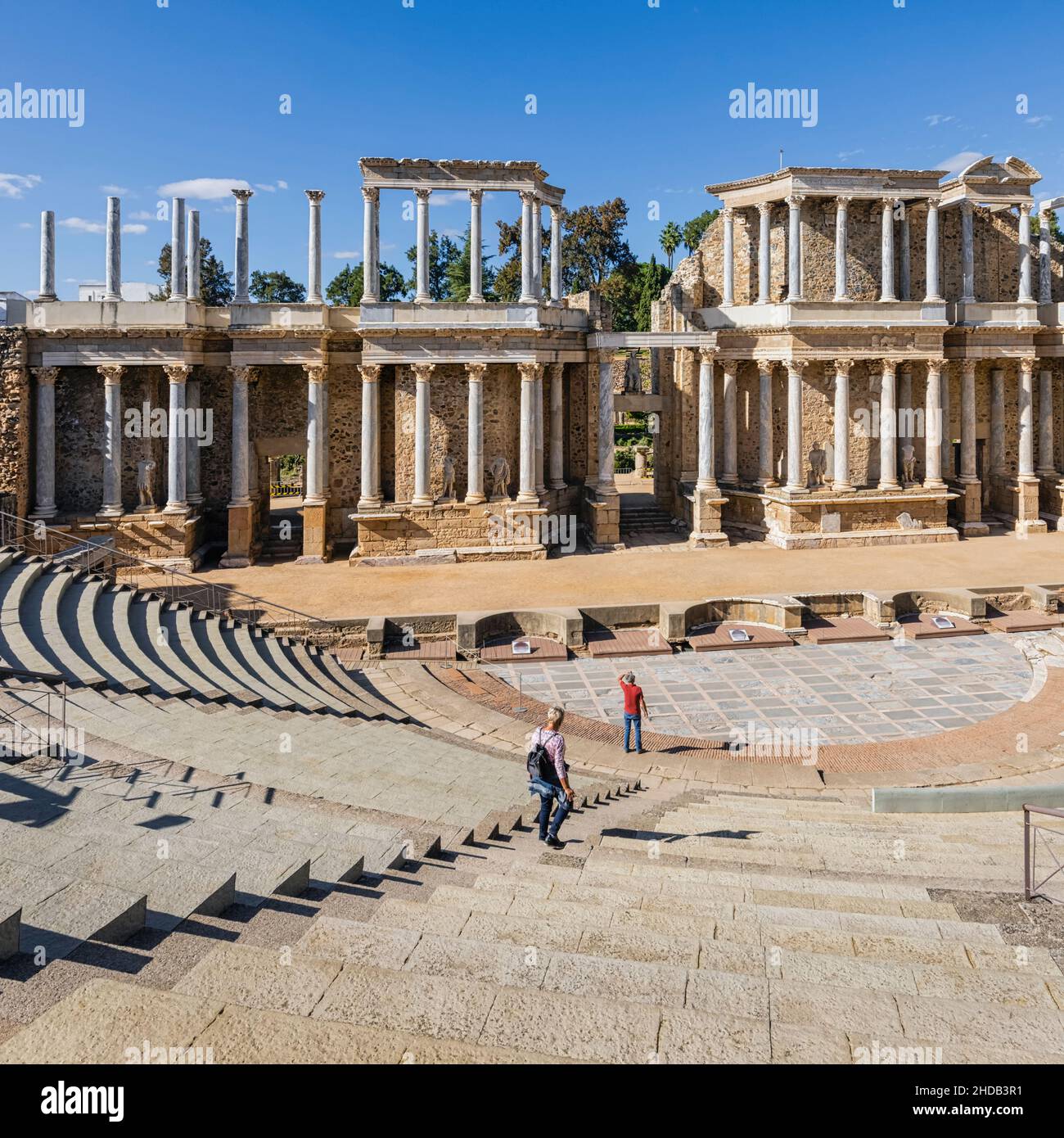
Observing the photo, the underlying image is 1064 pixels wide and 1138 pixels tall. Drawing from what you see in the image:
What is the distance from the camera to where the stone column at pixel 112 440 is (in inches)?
1078

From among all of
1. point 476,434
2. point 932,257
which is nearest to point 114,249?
point 476,434

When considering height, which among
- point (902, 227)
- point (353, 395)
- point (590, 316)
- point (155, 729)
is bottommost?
point (155, 729)

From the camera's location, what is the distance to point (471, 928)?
595cm

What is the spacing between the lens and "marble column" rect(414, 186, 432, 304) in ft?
92.5

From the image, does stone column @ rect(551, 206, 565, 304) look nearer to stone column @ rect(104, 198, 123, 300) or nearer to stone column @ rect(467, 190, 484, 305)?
stone column @ rect(467, 190, 484, 305)

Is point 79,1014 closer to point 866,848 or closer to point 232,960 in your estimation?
point 232,960

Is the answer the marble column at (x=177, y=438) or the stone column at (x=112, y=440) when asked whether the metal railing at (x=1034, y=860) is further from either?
the stone column at (x=112, y=440)

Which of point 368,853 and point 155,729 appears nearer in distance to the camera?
point 368,853

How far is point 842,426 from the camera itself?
3250 cm

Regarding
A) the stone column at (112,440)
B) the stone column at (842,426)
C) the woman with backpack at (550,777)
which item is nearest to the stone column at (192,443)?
the stone column at (112,440)

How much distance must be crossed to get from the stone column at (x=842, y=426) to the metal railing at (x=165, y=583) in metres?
A: 20.9

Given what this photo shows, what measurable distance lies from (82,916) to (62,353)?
26.1 m

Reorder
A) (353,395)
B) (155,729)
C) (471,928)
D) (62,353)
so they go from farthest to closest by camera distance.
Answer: (353,395), (62,353), (155,729), (471,928)
